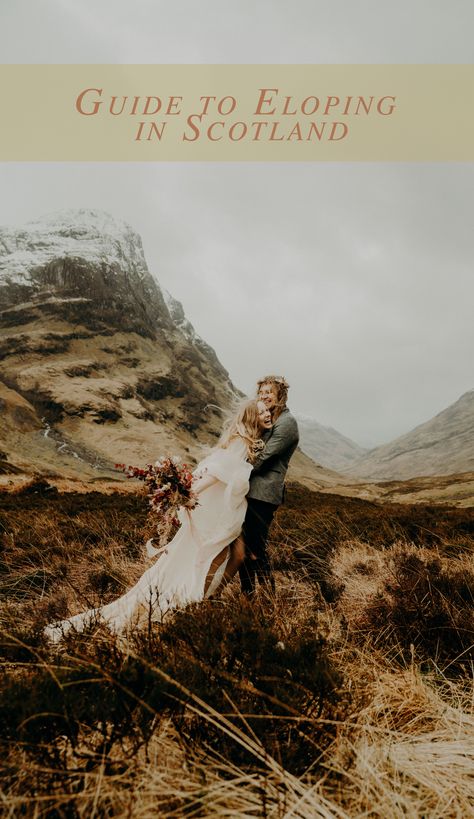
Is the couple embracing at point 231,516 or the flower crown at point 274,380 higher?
the flower crown at point 274,380

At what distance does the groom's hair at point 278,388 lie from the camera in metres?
4.16

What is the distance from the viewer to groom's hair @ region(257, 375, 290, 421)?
416 cm

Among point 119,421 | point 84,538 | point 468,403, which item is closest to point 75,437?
point 119,421

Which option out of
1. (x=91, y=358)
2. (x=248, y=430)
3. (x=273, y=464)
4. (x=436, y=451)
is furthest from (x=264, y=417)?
(x=436, y=451)

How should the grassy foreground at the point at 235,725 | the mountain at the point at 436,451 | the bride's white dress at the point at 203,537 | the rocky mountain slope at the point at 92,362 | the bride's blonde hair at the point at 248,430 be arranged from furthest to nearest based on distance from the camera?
the mountain at the point at 436,451
the rocky mountain slope at the point at 92,362
the bride's blonde hair at the point at 248,430
the bride's white dress at the point at 203,537
the grassy foreground at the point at 235,725

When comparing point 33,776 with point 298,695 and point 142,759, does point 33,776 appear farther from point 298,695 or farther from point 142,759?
point 298,695

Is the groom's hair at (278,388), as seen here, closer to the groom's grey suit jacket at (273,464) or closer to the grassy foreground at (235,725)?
the groom's grey suit jacket at (273,464)

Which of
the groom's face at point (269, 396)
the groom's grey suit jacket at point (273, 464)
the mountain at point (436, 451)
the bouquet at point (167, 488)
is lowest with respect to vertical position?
the bouquet at point (167, 488)

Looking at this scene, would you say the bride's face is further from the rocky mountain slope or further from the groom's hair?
the rocky mountain slope

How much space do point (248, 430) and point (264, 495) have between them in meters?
0.62

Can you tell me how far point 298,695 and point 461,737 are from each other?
0.80m

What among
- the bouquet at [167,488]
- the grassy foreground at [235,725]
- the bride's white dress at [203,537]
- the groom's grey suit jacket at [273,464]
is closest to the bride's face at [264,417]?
the groom's grey suit jacket at [273,464]

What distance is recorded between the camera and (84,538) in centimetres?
695

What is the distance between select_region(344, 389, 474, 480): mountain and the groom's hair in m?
94.0
